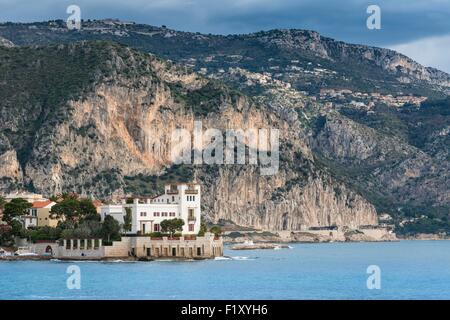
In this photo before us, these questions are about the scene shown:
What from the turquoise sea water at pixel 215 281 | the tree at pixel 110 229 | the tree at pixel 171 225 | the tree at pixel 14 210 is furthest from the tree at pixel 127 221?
the tree at pixel 14 210

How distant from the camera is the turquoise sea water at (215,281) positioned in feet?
279

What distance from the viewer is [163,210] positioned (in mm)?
125750

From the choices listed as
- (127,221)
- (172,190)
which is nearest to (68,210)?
(172,190)

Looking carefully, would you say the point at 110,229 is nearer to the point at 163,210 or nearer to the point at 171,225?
the point at 171,225

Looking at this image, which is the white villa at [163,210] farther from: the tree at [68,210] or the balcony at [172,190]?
the tree at [68,210]

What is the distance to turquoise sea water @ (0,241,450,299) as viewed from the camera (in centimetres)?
8500

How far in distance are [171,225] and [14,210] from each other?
23.4 metres

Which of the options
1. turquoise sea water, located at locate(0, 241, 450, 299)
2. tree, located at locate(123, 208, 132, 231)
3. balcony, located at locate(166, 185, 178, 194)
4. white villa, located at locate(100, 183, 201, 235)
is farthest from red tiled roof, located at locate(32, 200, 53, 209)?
turquoise sea water, located at locate(0, 241, 450, 299)

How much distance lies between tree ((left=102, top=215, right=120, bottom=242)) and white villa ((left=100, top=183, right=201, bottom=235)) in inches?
78.1

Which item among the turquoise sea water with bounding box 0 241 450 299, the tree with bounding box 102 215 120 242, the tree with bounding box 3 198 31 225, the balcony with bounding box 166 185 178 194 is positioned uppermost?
the balcony with bounding box 166 185 178 194

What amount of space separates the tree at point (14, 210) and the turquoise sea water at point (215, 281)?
1709 cm

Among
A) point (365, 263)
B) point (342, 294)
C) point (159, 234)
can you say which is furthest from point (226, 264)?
point (342, 294)

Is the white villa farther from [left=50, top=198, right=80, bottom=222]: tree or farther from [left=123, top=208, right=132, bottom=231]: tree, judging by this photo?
[left=50, top=198, right=80, bottom=222]: tree
